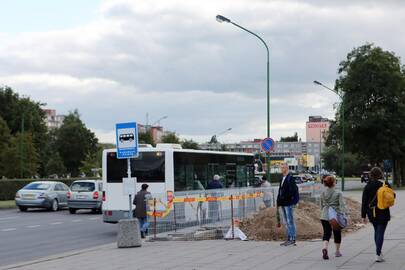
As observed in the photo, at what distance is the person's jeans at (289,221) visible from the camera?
47.0ft

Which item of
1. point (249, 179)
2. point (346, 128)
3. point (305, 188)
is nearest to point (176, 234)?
point (305, 188)

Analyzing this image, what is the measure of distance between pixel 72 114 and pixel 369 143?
223ft

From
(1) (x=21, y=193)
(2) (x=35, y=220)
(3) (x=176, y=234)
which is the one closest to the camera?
(3) (x=176, y=234)

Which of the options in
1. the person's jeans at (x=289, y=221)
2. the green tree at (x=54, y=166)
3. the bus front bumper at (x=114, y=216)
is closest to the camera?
the person's jeans at (x=289, y=221)

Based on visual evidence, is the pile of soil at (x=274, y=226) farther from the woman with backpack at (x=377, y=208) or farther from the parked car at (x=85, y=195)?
the parked car at (x=85, y=195)

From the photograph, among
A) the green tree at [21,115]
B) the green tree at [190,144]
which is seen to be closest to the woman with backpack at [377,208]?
the green tree at [21,115]

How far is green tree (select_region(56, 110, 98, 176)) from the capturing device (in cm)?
10406

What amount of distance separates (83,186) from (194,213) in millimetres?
14670

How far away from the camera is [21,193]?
32875 mm

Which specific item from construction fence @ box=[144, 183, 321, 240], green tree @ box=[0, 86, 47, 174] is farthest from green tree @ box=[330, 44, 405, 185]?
construction fence @ box=[144, 183, 321, 240]

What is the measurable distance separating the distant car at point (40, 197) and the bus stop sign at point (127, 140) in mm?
17690

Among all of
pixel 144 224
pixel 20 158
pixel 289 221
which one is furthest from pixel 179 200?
pixel 20 158

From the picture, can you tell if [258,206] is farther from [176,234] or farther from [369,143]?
[369,143]

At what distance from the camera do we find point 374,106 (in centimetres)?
5984
